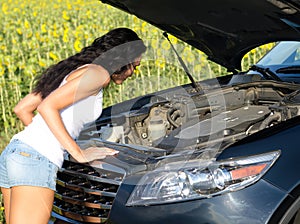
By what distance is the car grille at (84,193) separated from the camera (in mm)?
3896

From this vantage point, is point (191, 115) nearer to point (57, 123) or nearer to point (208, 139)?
point (208, 139)

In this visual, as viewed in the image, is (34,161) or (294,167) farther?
(34,161)

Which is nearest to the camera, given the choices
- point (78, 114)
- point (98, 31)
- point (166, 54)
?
point (78, 114)

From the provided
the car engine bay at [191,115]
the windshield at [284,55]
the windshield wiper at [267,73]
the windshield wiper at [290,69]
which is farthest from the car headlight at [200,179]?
the windshield at [284,55]

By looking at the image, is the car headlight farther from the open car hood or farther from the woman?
the open car hood

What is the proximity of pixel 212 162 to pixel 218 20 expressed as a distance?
1.47m

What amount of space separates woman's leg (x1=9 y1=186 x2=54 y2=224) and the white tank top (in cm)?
20

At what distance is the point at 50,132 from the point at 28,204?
0.40m

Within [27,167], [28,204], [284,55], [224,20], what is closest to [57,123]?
[27,167]

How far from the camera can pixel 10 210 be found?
3.91 metres

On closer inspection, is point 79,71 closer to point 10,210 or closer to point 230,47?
point 10,210

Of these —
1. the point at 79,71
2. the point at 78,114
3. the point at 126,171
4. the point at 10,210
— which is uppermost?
the point at 79,71

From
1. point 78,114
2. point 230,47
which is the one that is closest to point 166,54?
point 230,47

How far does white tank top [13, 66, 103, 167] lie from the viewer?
12.9 feet
